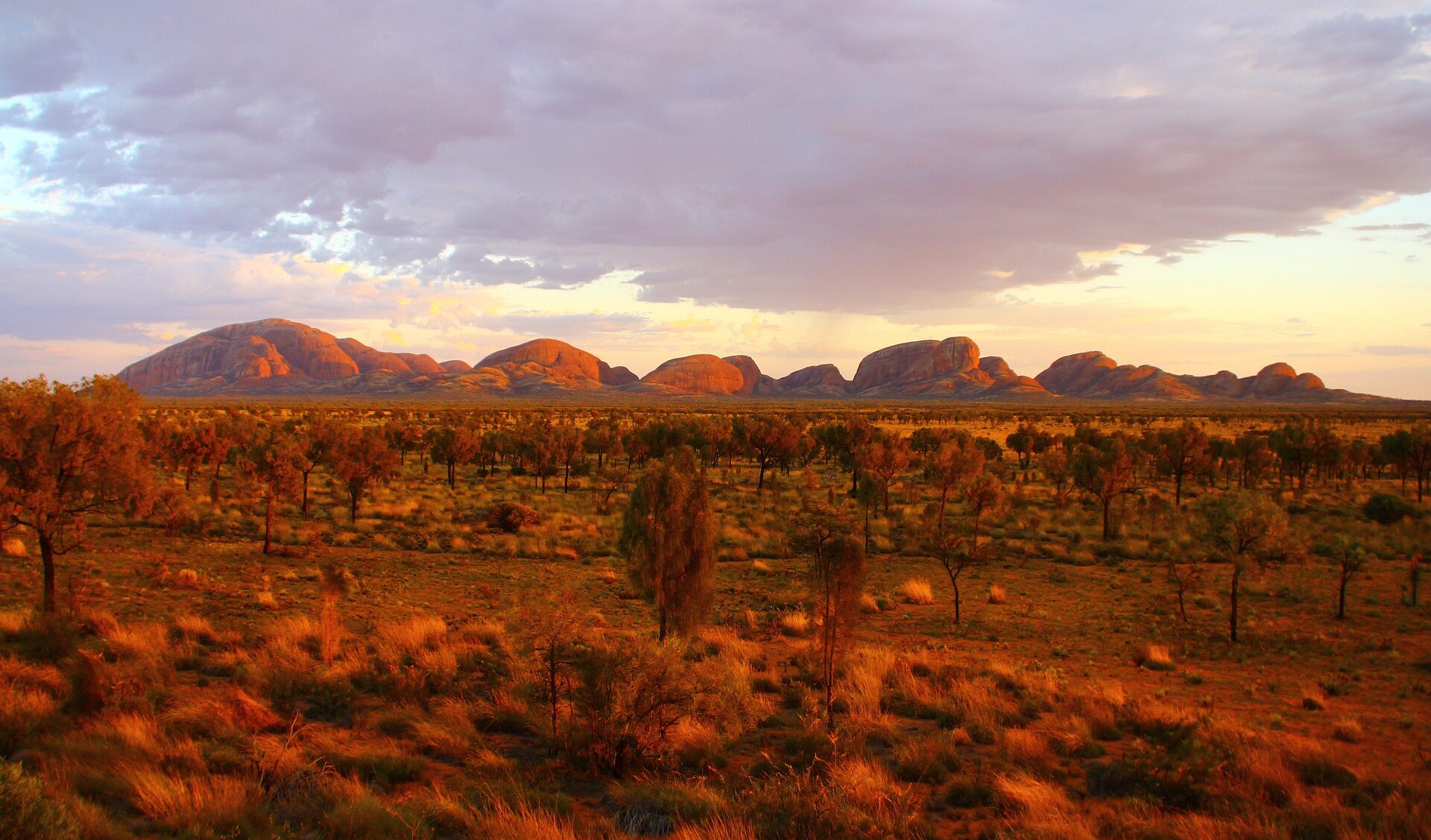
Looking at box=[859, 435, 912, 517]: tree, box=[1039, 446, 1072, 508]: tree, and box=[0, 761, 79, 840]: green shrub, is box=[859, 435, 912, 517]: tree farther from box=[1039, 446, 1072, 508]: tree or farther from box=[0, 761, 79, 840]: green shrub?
box=[0, 761, 79, 840]: green shrub

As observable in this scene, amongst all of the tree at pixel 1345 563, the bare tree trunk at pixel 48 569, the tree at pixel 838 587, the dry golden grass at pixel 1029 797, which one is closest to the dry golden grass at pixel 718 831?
the dry golden grass at pixel 1029 797

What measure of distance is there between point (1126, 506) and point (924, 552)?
15296mm

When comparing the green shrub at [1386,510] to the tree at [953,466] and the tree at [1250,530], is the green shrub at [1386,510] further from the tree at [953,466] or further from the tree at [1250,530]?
the tree at [1250,530]

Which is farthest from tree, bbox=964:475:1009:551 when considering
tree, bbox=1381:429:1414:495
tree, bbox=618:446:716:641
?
tree, bbox=1381:429:1414:495

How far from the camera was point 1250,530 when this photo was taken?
1647 centimetres

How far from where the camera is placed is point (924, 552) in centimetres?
2503

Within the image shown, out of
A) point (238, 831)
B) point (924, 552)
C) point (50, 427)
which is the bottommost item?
point (924, 552)

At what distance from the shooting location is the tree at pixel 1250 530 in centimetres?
1617

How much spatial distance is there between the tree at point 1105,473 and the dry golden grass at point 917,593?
10.9m

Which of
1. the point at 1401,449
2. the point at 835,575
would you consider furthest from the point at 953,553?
the point at 1401,449

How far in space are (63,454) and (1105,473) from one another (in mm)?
31602

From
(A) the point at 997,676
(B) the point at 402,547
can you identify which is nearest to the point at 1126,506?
(A) the point at 997,676

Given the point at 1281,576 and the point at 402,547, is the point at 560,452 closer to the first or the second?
the point at 402,547

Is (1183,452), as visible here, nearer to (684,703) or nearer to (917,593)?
(917,593)
